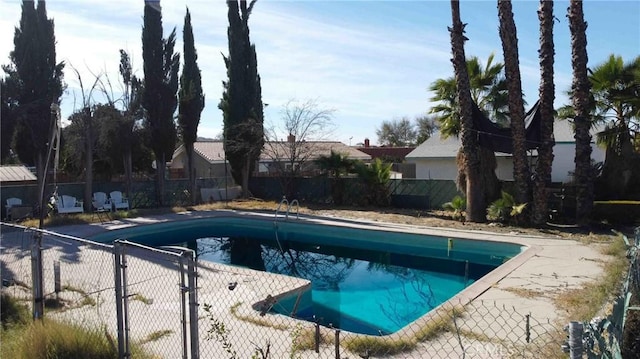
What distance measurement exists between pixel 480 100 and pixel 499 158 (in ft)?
11.8

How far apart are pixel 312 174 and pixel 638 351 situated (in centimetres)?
1986

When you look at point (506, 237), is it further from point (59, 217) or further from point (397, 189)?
point (59, 217)

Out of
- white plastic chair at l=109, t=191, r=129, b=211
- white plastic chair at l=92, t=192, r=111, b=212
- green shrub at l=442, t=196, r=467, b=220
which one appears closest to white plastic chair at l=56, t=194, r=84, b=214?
white plastic chair at l=92, t=192, r=111, b=212

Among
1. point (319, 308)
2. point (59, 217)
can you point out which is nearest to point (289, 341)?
point (319, 308)

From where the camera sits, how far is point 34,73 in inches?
703

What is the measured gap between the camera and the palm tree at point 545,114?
14219 mm

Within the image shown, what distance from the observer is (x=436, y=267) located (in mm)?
12367

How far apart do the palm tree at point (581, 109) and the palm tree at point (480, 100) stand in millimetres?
2571

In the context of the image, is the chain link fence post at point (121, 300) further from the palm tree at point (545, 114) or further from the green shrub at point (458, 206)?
the green shrub at point (458, 206)

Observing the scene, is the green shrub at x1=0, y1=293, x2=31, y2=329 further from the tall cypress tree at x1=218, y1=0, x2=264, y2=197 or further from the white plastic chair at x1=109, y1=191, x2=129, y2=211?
the tall cypress tree at x1=218, y1=0, x2=264, y2=197

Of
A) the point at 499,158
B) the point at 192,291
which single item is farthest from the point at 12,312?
the point at 499,158

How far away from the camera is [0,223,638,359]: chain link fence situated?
4.38m

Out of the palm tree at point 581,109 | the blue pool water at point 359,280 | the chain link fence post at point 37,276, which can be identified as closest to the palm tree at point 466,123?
the palm tree at point 581,109

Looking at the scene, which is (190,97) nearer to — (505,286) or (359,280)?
(359,280)
